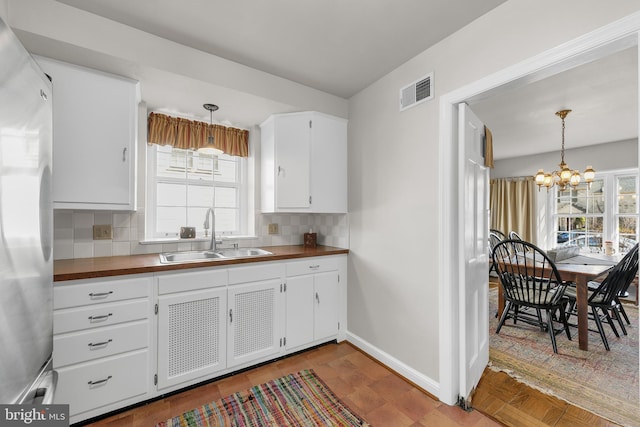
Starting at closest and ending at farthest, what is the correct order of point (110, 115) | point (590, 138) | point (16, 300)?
point (16, 300), point (110, 115), point (590, 138)

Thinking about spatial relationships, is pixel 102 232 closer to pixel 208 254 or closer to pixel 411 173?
pixel 208 254

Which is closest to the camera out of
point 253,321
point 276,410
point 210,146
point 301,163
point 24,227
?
point 24,227

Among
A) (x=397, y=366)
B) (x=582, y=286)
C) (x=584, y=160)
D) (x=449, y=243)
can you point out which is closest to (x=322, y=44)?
(x=449, y=243)

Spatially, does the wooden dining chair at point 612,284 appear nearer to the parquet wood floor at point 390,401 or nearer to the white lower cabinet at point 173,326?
the parquet wood floor at point 390,401

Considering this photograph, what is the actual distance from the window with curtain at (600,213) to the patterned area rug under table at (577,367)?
221cm

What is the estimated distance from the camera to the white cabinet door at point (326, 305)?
253 centimetres

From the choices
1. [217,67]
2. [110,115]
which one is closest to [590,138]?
[217,67]

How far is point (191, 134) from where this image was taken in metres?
2.61

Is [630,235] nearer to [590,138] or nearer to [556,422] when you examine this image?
[590,138]

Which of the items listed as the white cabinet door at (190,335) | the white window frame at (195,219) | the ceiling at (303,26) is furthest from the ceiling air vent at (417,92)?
the white cabinet door at (190,335)

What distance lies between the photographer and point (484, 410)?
5.88 ft

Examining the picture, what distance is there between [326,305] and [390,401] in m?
0.92

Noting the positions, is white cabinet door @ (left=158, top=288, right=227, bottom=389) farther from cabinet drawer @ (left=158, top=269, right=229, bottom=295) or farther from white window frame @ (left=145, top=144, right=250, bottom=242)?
white window frame @ (left=145, top=144, right=250, bottom=242)

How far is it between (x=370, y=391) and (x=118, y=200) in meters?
2.16
